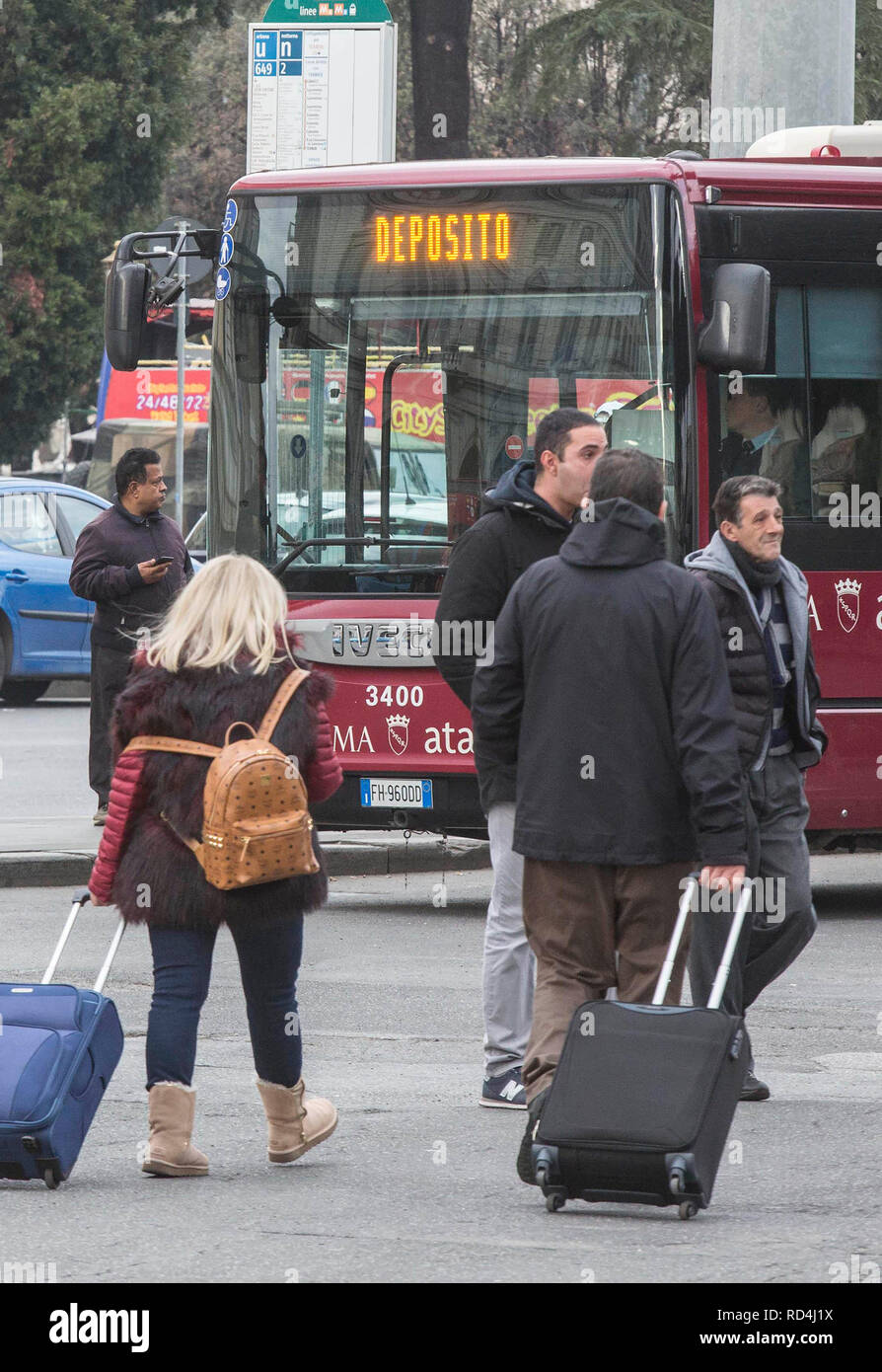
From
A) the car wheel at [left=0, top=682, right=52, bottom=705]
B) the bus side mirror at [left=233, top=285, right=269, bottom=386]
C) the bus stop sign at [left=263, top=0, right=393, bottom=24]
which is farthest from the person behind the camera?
the car wheel at [left=0, top=682, right=52, bottom=705]

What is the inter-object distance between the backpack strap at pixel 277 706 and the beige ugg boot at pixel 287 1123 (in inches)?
34.7

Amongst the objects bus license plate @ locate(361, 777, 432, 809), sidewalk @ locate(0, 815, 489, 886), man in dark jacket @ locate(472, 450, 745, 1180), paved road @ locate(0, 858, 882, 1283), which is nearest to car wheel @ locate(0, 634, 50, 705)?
sidewalk @ locate(0, 815, 489, 886)

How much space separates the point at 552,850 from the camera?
5562mm

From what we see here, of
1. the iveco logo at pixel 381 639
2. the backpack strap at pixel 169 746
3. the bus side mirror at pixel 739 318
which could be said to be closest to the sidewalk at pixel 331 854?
the iveco logo at pixel 381 639

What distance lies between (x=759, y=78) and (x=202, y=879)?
32.3 ft

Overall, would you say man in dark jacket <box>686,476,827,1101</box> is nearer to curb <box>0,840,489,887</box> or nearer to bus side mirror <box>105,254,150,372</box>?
bus side mirror <box>105,254,150,372</box>

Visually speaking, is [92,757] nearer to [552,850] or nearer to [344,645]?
[344,645]

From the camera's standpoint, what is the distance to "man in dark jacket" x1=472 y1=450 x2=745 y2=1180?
5.47 metres

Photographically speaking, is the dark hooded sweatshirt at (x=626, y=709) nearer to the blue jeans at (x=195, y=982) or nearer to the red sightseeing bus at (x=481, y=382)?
the blue jeans at (x=195, y=982)

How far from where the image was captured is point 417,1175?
5.79 metres

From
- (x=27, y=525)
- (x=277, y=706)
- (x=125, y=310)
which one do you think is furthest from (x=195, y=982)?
(x=27, y=525)

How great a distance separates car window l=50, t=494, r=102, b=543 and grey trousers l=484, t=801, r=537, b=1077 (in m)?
13.5

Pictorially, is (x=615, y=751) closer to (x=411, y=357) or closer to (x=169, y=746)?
(x=169, y=746)

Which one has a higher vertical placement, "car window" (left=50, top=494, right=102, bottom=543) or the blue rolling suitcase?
"car window" (left=50, top=494, right=102, bottom=543)
